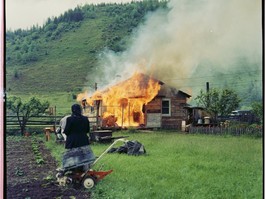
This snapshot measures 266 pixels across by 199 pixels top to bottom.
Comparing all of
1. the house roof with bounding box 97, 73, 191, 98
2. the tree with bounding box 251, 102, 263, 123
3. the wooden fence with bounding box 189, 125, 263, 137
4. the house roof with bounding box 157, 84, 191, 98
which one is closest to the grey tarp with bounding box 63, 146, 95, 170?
the house roof with bounding box 97, 73, 191, 98

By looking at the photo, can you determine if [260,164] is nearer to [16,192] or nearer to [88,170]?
[88,170]

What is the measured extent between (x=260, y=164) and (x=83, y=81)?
169cm

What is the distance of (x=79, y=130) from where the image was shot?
3.65 m

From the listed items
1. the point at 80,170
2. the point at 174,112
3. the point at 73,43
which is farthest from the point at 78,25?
the point at 80,170

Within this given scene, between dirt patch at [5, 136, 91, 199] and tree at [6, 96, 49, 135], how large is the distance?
0.15 meters

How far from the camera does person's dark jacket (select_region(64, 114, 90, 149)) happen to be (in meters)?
3.64

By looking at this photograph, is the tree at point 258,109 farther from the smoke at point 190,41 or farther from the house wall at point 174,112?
the house wall at point 174,112

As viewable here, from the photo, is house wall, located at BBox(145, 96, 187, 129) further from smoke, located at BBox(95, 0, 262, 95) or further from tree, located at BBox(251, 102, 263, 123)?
tree, located at BBox(251, 102, 263, 123)

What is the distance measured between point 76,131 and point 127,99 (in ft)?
1.68

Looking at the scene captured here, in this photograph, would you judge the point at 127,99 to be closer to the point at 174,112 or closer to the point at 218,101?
the point at 174,112

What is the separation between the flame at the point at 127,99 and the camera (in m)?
Answer: 3.75

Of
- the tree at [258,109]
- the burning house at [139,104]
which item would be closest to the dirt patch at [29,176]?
the burning house at [139,104]

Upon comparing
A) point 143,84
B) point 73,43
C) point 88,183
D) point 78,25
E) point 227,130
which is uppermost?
point 78,25

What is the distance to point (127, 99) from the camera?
376 cm
